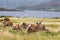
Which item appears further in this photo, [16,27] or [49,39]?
[16,27]

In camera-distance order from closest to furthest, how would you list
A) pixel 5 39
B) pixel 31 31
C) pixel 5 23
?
pixel 5 39 → pixel 31 31 → pixel 5 23

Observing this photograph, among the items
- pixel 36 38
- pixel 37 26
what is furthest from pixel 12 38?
pixel 37 26

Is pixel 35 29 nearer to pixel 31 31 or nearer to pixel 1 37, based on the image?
pixel 31 31

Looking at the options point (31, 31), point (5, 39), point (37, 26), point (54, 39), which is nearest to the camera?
point (5, 39)

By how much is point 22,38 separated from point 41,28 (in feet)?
28.2

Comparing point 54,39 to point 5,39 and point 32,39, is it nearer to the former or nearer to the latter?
point 32,39

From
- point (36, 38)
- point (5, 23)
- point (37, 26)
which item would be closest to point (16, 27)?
point (37, 26)

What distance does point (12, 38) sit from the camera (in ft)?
49.7

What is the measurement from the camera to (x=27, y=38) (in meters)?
15.7

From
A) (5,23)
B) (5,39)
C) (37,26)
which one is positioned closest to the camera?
(5,39)

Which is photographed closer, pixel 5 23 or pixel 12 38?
pixel 12 38

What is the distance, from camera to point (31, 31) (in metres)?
21.1

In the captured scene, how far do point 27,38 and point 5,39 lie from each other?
1394 millimetres

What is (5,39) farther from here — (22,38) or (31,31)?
(31,31)
